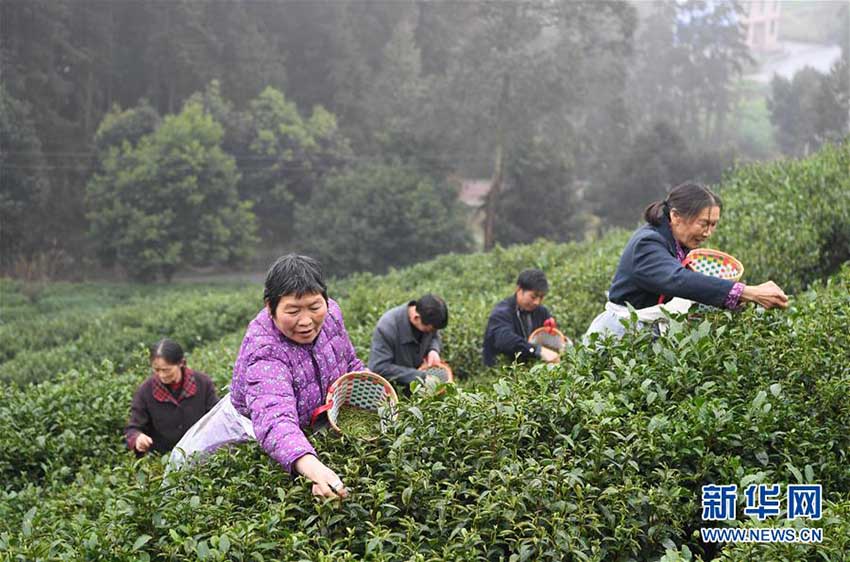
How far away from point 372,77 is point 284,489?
36.7 m

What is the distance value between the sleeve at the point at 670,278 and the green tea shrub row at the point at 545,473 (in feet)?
0.55

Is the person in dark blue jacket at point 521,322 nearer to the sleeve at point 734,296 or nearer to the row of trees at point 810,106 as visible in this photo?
the sleeve at point 734,296

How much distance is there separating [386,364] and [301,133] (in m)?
29.5

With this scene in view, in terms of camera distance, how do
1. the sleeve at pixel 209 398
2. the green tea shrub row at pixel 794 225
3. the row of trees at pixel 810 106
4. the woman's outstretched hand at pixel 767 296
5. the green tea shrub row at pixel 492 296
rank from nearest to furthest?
the woman's outstretched hand at pixel 767 296, the sleeve at pixel 209 398, the green tea shrub row at pixel 794 225, the green tea shrub row at pixel 492 296, the row of trees at pixel 810 106

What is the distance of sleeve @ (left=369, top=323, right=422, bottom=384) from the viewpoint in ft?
15.9

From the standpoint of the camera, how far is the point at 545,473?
9.24 ft

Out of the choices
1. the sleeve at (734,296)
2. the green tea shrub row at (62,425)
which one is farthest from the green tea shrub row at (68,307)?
the sleeve at (734,296)

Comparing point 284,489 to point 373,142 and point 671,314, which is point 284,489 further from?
point 373,142

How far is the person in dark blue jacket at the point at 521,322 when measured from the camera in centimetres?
540

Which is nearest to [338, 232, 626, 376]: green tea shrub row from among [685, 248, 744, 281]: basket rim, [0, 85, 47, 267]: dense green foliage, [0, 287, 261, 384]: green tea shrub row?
[0, 287, 261, 384]: green tea shrub row

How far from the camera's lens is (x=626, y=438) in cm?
300

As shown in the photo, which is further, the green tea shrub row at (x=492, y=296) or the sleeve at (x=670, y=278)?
the green tea shrub row at (x=492, y=296)

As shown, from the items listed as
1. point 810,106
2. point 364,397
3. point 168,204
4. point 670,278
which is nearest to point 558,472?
point 364,397

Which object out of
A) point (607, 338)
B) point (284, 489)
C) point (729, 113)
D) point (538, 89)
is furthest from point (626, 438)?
point (729, 113)
